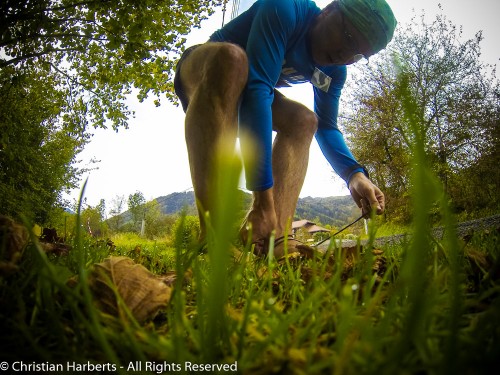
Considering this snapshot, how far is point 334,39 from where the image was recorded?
216cm

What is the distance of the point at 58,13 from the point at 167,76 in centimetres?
204

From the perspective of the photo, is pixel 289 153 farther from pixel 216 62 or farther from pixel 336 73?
pixel 336 73

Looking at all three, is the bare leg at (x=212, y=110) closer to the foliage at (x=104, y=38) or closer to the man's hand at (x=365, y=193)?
the man's hand at (x=365, y=193)

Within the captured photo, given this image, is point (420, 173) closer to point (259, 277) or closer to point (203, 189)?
point (259, 277)

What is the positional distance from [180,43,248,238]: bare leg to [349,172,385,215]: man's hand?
1079 mm

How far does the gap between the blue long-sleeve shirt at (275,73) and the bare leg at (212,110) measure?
0.37 feet

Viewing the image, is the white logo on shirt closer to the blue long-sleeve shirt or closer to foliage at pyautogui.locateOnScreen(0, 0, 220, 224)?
the blue long-sleeve shirt

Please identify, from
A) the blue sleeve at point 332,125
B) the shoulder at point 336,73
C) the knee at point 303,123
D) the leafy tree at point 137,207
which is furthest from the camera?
the leafy tree at point 137,207

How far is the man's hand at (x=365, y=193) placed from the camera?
6.58ft

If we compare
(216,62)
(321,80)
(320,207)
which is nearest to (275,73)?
(216,62)

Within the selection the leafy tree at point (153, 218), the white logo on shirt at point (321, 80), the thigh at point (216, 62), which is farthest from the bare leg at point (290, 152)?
the leafy tree at point (153, 218)

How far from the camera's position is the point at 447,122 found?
13930 mm

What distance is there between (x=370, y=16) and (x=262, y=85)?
125 centimetres

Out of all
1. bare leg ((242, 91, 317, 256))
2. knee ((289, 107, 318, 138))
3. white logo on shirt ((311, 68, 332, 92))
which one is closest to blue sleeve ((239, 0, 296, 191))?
bare leg ((242, 91, 317, 256))
